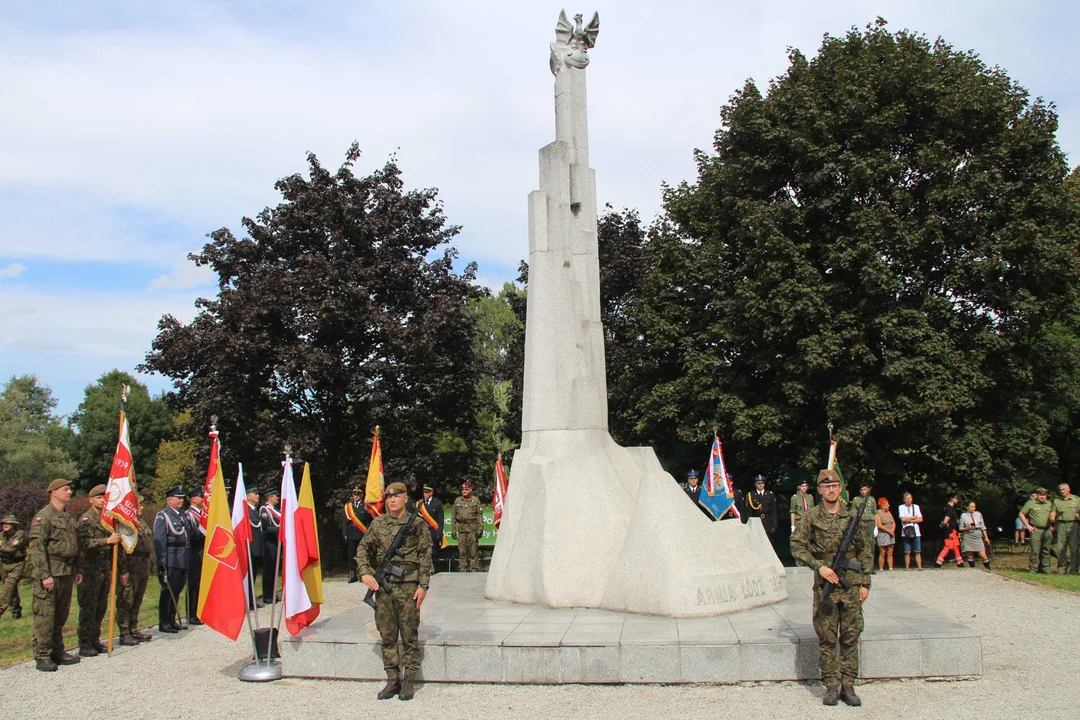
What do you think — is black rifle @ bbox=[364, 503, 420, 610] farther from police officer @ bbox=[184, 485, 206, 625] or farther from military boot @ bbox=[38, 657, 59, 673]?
police officer @ bbox=[184, 485, 206, 625]

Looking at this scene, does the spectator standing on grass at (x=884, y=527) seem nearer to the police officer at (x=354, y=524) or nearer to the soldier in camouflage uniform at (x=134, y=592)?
the police officer at (x=354, y=524)

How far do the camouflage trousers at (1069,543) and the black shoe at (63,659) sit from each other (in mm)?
15901

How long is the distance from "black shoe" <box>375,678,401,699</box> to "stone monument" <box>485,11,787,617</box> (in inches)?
103

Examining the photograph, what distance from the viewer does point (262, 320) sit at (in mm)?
17484

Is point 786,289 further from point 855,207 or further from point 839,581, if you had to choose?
point 839,581

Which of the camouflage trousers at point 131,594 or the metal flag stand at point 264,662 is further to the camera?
the camouflage trousers at point 131,594

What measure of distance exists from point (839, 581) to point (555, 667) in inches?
96.7

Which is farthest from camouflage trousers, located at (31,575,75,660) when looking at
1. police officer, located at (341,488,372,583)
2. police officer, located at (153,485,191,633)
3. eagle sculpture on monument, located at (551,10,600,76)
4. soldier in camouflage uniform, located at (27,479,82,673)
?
eagle sculpture on monument, located at (551,10,600,76)

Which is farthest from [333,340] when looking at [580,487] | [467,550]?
[580,487]

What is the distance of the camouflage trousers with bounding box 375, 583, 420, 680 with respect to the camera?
270 inches

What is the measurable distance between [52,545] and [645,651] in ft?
19.8

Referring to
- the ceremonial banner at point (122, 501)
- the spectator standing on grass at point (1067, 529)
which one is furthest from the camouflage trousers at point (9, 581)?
the spectator standing on grass at point (1067, 529)

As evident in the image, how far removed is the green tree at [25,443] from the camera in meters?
35.5

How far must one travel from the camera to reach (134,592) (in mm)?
10336
